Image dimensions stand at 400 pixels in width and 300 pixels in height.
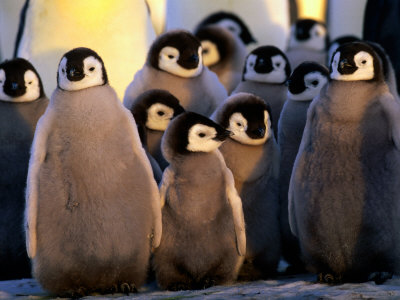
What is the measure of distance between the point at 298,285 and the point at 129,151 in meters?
0.83

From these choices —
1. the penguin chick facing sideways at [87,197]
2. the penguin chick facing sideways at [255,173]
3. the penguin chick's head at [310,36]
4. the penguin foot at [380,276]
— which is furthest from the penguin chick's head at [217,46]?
the penguin foot at [380,276]

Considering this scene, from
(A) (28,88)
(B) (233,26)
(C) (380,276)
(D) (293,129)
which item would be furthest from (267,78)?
(B) (233,26)

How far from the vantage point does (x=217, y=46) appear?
21.8ft

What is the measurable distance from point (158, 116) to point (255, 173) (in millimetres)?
666

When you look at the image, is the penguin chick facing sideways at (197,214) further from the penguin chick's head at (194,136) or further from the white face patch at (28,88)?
the white face patch at (28,88)

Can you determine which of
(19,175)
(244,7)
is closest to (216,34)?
(244,7)

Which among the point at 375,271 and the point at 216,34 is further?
the point at 216,34

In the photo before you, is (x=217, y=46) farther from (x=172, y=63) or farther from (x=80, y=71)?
(x=80, y=71)

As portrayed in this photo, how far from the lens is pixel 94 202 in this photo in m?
3.51

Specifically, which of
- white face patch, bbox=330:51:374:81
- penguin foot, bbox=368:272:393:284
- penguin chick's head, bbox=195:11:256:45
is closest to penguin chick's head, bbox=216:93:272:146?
white face patch, bbox=330:51:374:81

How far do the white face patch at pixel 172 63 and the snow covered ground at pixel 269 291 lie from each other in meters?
1.58

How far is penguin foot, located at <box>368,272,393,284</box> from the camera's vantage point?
3.49 meters

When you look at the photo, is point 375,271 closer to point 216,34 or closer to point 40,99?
point 40,99

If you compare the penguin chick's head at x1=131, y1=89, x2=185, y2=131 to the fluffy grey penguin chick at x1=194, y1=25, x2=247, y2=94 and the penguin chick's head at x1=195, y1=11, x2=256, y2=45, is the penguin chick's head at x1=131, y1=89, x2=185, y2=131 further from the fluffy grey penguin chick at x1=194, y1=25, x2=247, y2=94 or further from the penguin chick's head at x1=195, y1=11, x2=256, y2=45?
the penguin chick's head at x1=195, y1=11, x2=256, y2=45
